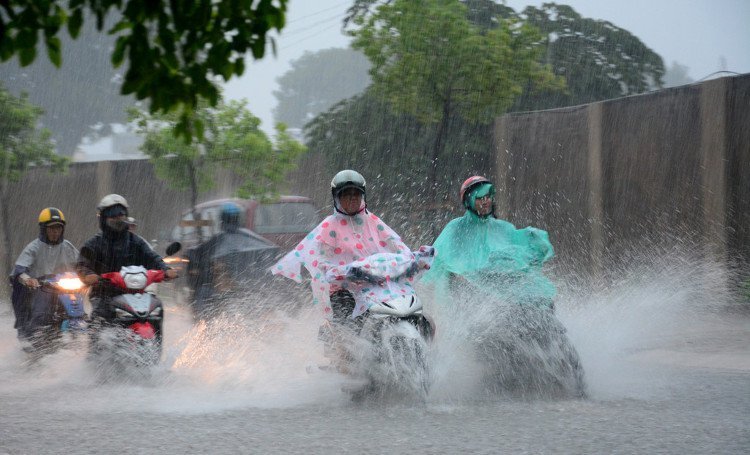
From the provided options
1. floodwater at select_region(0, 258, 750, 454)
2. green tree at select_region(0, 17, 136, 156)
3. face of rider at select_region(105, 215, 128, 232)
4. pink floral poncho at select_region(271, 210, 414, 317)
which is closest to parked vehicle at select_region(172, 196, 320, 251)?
floodwater at select_region(0, 258, 750, 454)

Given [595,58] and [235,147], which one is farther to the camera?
[595,58]

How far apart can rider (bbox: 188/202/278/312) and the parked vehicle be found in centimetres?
331

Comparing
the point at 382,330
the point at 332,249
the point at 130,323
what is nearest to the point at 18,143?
the point at 130,323

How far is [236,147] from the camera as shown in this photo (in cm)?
1673

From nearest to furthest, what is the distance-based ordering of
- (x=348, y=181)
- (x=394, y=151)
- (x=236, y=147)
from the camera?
1. (x=348, y=181)
2. (x=236, y=147)
3. (x=394, y=151)

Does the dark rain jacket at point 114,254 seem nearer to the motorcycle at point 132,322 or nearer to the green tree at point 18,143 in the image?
the motorcycle at point 132,322

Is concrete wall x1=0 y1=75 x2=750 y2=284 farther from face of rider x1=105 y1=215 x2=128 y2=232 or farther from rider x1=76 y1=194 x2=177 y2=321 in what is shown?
face of rider x1=105 y1=215 x2=128 y2=232

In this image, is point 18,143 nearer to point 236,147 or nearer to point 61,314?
point 236,147

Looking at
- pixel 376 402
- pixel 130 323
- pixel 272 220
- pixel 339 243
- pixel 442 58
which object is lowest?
pixel 376 402

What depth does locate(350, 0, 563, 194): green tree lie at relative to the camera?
549 inches

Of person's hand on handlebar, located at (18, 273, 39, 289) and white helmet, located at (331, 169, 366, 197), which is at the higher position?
white helmet, located at (331, 169, 366, 197)

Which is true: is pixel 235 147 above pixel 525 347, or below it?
above

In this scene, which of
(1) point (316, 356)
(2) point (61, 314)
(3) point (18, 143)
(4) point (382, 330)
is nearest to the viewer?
(4) point (382, 330)

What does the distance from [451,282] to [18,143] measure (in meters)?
15.8
